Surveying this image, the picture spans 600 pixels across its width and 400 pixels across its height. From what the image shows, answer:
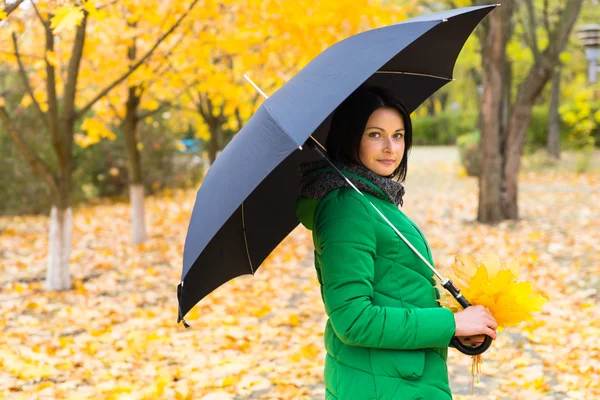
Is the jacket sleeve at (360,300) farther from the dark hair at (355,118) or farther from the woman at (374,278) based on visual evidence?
the dark hair at (355,118)

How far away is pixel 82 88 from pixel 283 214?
925 centimetres

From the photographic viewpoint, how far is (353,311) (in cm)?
171

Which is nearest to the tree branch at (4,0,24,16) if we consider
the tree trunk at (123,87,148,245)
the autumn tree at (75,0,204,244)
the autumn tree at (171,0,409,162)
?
the autumn tree at (75,0,204,244)

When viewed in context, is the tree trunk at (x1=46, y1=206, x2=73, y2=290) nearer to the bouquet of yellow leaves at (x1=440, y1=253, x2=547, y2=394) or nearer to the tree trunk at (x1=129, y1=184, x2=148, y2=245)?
the tree trunk at (x1=129, y1=184, x2=148, y2=245)

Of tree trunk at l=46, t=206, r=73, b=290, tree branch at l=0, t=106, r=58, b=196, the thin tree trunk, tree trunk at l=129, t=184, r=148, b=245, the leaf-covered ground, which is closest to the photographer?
the leaf-covered ground

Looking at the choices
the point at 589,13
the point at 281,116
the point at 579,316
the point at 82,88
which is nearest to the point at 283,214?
the point at 281,116

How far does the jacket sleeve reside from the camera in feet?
5.59

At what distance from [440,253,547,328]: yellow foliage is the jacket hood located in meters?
0.31

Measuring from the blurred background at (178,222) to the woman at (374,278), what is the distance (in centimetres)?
228

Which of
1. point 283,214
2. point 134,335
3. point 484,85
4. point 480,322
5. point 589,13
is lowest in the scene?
point 134,335

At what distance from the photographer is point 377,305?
178 cm

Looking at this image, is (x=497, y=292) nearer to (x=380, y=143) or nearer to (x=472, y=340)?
(x=472, y=340)

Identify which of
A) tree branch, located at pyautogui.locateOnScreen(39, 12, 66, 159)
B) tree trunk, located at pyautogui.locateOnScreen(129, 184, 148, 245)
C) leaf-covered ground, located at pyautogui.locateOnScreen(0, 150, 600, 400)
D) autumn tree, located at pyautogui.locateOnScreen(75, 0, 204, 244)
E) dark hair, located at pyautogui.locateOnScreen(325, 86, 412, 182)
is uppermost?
autumn tree, located at pyautogui.locateOnScreen(75, 0, 204, 244)

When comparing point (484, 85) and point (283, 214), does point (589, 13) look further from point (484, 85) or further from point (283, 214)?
point (283, 214)
